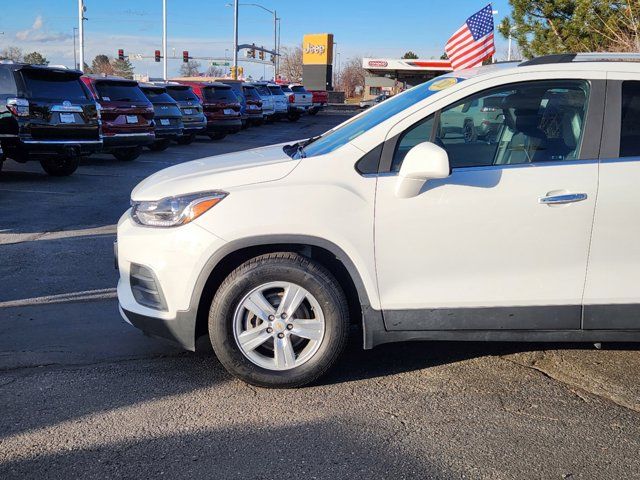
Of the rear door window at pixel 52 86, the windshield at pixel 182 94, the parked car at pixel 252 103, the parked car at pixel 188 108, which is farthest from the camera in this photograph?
the parked car at pixel 252 103

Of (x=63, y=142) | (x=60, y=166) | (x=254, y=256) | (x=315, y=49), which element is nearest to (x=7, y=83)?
(x=63, y=142)

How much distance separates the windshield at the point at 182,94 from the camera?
20.3 meters

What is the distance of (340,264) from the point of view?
4148 millimetres

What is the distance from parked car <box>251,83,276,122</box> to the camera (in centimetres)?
3206

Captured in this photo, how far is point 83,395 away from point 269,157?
177 centimetres

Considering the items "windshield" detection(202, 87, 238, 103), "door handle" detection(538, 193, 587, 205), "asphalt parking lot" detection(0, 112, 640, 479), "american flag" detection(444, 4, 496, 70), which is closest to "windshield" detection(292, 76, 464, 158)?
"door handle" detection(538, 193, 587, 205)

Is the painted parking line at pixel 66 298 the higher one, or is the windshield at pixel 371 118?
the windshield at pixel 371 118

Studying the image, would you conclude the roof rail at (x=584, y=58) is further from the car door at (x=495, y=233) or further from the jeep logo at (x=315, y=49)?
the jeep logo at (x=315, y=49)

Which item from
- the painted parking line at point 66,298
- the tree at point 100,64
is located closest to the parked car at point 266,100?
the painted parking line at point 66,298

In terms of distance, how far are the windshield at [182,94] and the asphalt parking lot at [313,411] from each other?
1550 cm

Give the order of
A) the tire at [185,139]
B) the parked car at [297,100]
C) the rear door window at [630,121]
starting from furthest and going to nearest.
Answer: the parked car at [297,100]
the tire at [185,139]
the rear door window at [630,121]

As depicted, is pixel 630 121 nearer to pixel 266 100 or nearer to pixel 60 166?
pixel 60 166

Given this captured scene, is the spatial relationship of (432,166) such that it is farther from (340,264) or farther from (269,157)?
(269,157)

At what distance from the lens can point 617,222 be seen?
154 inches
